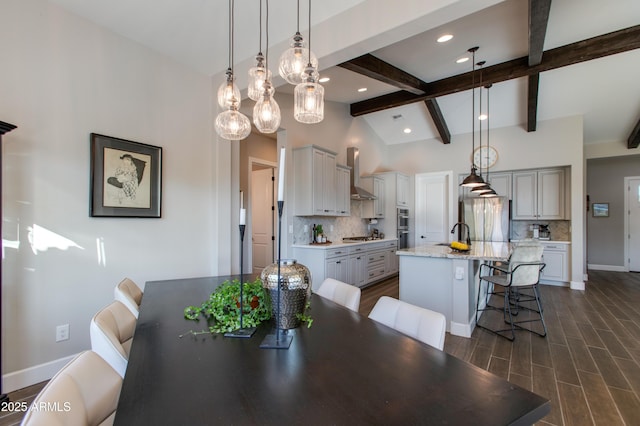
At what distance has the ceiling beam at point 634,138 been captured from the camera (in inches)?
219

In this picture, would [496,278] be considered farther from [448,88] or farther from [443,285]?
[448,88]

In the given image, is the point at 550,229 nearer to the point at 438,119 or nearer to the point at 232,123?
the point at 438,119

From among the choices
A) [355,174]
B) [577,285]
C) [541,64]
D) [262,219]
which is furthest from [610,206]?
[262,219]

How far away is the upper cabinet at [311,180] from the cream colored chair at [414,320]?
304cm

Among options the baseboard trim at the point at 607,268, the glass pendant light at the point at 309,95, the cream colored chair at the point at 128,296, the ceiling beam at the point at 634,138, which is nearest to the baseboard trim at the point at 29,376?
the cream colored chair at the point at 128,296

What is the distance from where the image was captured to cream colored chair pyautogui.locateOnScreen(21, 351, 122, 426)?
705 mm

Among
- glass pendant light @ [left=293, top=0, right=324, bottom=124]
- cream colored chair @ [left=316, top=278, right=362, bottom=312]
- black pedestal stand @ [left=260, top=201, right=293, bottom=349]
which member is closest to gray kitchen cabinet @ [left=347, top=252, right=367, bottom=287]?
cream colored chair @ [left=316, top=278, right=362, bottom=312]

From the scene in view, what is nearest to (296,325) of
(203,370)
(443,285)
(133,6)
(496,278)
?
(203,370)

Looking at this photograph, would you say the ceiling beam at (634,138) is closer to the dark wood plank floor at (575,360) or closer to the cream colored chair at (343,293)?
the dark wood plank floor at (575,360)

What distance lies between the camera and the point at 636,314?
13.1ft

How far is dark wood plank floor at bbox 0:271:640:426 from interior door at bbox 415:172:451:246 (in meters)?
2.56

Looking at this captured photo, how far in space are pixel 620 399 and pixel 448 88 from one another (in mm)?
4454

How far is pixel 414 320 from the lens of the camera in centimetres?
140

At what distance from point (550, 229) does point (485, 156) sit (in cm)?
208
